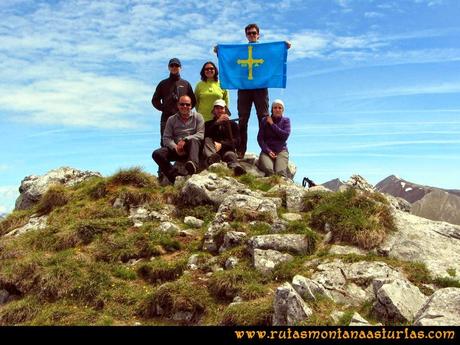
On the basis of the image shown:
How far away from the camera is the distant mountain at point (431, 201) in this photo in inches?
2313

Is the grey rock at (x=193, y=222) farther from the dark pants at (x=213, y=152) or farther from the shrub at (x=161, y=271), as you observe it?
the dark pants at (x=213, y=152)

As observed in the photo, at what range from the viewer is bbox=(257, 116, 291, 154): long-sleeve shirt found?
21.2 metres

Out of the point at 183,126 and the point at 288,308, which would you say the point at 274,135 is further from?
the point at 288,308

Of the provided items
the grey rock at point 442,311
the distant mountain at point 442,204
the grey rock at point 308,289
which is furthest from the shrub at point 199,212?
the distant mountain at point 442,204

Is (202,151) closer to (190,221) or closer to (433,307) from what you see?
(190,221)

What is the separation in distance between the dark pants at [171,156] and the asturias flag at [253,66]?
161 inches

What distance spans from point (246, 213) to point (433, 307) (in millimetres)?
8271

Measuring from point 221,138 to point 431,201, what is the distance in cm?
5734

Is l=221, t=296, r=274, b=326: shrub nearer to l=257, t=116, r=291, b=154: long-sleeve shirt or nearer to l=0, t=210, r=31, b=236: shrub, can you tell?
l=257, t=116, r=291, b=154: long-sleeve shirt

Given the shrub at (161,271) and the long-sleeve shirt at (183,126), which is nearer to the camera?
the shrub at (161,271)

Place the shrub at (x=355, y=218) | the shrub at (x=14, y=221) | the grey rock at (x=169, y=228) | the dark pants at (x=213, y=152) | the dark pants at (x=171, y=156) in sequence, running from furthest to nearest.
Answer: the shrub at (x=14, y=221) < the dark pants at (x=213, y=152) < the dark pants at (x=171, y=156) < the grey rock at (x=169, y=228) < the shrub at (x=355, y=218)
